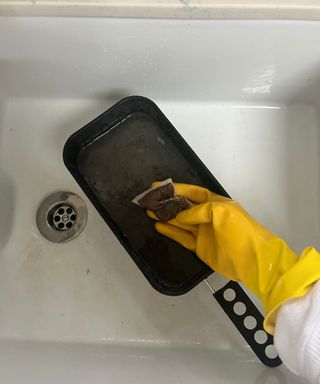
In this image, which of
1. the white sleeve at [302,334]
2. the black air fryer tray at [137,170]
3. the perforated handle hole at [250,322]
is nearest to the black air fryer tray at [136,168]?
the black air fryer tray at [137,170]

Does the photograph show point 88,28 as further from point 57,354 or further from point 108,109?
point 57,354

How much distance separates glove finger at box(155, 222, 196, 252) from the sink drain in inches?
6.0

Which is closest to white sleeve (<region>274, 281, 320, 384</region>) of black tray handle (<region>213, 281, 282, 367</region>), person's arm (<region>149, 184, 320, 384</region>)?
person's arm (<region>149, 184, 320, 384</region>)

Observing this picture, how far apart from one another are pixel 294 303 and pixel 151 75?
436mm

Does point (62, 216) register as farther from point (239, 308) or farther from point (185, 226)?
point (239, 308)

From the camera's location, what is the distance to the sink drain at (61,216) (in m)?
0.79

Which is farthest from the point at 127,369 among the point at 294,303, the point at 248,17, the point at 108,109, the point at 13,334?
the point at 248,17

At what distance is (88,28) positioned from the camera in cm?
64

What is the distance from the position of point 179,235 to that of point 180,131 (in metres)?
0.21

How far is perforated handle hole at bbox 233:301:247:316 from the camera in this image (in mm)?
699

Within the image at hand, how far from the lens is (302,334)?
19.1 inches

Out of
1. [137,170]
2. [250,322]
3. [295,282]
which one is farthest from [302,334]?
[137,170]

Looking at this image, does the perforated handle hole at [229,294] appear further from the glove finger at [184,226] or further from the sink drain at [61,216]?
the sink drain at [61,216]

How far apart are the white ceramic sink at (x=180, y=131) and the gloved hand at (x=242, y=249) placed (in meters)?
0.12
